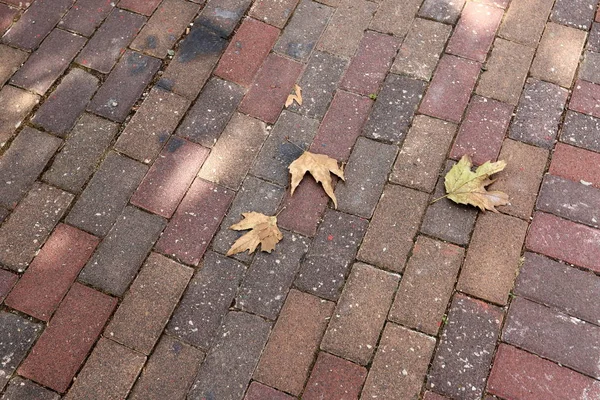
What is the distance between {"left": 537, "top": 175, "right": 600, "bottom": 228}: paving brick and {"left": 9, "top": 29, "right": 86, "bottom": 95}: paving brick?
2.62 m

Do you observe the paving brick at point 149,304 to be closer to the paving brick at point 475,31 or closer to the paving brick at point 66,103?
the paving brick at point 66,103

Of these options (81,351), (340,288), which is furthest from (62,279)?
(340,288)

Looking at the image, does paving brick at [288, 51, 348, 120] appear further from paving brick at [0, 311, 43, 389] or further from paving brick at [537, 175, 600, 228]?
paving brick at [0, 311, 43, 389]

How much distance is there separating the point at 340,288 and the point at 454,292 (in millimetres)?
512

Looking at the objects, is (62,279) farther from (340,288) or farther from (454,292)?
(454,292)

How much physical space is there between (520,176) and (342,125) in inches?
36.2

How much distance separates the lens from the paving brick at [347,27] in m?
3.35

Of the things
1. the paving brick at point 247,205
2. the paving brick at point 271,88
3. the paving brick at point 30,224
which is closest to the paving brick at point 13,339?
the paving brick at point 30,224

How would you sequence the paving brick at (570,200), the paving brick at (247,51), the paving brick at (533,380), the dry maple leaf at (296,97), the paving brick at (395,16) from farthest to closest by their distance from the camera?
1. the paving brick at (395,16)
2. the paving brick at (247,51)
3. the dry maple leaf at (296,97)
4. the paving brick at (570,200)
5. the paving brick at (533,380)

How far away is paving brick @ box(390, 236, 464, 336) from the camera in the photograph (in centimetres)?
263

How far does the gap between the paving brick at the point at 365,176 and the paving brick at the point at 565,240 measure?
29.3 inches

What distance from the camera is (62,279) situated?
2732 millimetres

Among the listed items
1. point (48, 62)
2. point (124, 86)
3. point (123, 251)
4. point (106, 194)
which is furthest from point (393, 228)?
point (48, 62)

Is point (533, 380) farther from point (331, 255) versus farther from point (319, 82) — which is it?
point (319, 82)
